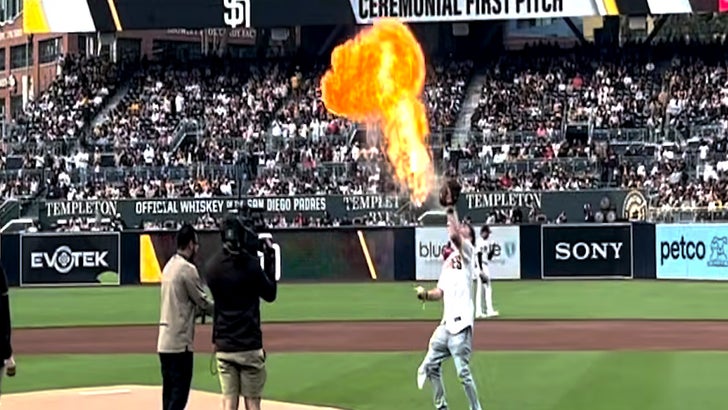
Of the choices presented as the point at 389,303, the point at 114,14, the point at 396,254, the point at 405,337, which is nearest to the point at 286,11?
the point at 114,14

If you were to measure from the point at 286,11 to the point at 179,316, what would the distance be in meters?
42.8

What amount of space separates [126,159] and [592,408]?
37.5m

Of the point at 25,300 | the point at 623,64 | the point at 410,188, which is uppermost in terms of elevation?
the point at 623,64

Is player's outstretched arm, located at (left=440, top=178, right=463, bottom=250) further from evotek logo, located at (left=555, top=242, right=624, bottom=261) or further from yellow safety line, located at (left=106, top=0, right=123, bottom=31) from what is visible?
yellow safety line, located at (left=106, top=0, right=123, bottom=31)

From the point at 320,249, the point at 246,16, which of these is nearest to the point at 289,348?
the point at 320,249

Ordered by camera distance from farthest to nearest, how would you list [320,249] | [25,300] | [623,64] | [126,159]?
[623,64] → [126,159] → [320,249] → [25,300]

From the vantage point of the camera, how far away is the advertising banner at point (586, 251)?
39500mm

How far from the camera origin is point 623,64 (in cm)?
5366

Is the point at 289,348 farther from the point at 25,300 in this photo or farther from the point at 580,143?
the point at 580,143

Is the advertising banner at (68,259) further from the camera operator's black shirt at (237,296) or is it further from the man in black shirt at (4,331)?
the camera operator's black shirt at (237,296)

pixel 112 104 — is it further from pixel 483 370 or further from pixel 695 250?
pixel 483 370

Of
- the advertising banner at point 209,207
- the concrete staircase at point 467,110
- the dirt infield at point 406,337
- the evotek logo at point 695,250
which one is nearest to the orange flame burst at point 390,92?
the concrete staircase at point 467,110

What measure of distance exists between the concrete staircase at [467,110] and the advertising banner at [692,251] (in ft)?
37.2

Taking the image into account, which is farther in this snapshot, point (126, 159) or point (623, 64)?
point (623, 64)
